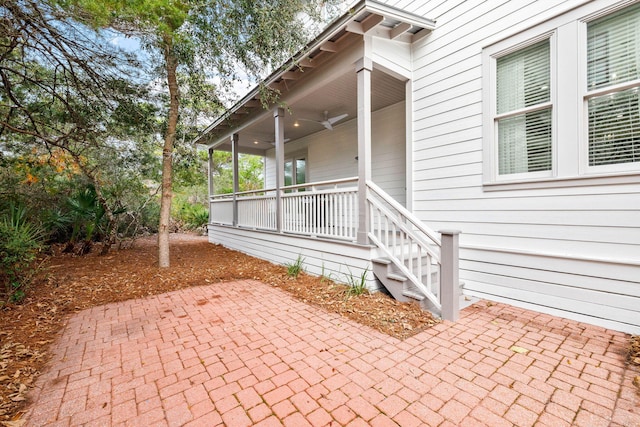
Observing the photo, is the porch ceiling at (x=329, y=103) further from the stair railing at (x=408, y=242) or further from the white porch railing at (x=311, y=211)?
the stair railing at (x=408, y=242)

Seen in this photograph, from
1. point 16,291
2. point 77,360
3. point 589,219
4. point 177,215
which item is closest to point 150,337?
point 77,360

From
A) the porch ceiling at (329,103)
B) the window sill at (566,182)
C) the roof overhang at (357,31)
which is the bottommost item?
the window sill at (566,182)

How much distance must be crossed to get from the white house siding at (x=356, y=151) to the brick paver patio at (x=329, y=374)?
3499mm

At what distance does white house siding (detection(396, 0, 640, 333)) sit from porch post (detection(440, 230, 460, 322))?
1.13 metres

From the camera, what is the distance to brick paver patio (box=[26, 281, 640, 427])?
1801 millimetres

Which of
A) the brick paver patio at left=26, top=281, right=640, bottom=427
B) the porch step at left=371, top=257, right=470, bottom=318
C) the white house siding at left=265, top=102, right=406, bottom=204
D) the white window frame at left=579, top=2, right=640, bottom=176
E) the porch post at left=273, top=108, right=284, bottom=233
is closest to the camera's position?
the brick paver patio at left=26, top=281, right=640, bottom=427

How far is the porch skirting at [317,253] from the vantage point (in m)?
4.14

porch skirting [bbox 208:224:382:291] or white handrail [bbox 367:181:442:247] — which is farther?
porch skirting [bbox 208:224:382:291]

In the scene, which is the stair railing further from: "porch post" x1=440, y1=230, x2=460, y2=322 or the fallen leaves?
the fallen leaves

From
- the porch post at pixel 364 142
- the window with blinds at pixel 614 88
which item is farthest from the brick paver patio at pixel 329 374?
the window with blinds at pixel 614 88

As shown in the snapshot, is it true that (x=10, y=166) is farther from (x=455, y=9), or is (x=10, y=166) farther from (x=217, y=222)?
(x=455, y=9)

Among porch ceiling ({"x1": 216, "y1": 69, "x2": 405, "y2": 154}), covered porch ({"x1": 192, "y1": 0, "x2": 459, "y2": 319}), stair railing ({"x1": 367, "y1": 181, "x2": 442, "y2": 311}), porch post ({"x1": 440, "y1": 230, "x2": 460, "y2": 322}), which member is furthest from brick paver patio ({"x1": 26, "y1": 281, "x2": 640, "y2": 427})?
porch ceiling ({"x1": 216, "y1": 69, "x2": 405, "y2": 154})

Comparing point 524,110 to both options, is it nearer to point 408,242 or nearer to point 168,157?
point 408,242

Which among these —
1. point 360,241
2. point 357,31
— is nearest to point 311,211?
point 360,241
